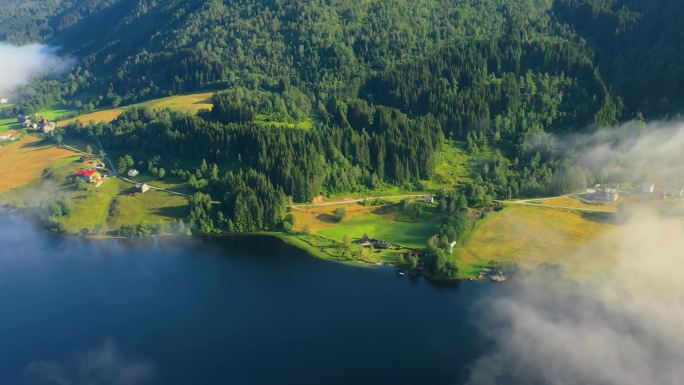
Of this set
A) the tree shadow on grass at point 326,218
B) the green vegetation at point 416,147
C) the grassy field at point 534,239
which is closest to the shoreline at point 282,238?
the green vegetation at point 416,147

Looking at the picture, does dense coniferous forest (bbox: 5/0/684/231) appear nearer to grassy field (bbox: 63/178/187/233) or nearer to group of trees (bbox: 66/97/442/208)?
group of trees (bbox: 66/97/442/208)

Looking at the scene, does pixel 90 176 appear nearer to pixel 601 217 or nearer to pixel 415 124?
pixel 415 124

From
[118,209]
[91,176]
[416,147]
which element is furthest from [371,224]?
[91,176]

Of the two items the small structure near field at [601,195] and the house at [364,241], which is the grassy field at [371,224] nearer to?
the house at [364,241]

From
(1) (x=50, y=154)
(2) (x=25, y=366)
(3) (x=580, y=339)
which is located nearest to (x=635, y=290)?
(3) (x=580, y=339)

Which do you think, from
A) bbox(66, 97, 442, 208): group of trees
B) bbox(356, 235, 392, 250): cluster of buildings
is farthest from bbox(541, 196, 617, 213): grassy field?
bbox(356, 235, 392, 250): cluster of buildings

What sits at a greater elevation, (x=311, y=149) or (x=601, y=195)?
(x=311, y=149)
